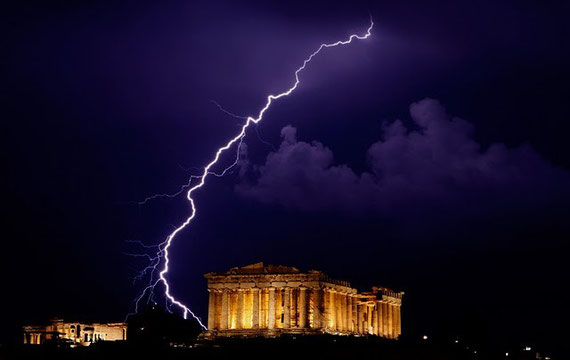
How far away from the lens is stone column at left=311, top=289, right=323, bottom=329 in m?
99.4

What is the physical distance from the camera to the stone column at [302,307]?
99562mm

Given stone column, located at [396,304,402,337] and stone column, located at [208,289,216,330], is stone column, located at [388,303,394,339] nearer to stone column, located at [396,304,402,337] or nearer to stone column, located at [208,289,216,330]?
stone column, located at [396,304,402,337]

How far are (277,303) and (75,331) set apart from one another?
30618mm

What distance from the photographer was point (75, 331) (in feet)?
386

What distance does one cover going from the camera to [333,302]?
103 metres

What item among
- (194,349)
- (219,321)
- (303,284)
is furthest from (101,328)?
(194,349)

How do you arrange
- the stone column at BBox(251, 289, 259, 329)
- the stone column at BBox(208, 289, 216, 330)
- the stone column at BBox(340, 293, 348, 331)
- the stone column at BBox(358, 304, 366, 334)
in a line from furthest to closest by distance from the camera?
the stone column at BBox(358, 304, 366, 334) → the stone column at BBox(340, 293, 348, 331) → the stone column at BBox(208, 289, 216, 330) → the stone column at BBox(251, 289, 259, 329)

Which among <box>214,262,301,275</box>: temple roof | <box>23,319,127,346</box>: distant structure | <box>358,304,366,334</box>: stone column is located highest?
<box>214,262,301,275</box>: temple roof

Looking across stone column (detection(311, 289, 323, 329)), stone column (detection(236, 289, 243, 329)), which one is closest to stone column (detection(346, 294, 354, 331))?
stone column (detection(311, 289, 323, 329))

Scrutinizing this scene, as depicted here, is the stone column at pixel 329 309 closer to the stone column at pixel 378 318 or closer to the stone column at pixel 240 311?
the stone column at pixel 240 311

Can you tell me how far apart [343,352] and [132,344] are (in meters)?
19.2

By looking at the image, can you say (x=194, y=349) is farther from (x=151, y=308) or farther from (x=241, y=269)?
(x=151, y=308)

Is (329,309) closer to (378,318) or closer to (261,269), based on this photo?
(261,269)

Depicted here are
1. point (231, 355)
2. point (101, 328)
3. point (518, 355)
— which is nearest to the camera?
point (231, 355)
